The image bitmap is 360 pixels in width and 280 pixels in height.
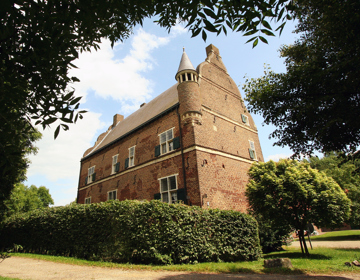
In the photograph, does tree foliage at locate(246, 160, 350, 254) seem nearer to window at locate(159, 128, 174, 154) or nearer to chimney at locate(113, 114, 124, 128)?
window at locate(159, 128, 174, 154)

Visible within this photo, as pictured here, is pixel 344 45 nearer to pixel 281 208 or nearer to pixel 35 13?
pixel 35 13

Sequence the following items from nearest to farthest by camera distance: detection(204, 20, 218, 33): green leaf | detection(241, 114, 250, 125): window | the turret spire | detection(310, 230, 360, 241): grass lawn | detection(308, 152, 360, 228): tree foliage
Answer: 1. detection(204, 20, 218, 33): green leaf
2. the turret spire
3. detection(241, 114, 250, 125): window
4. detection(310, 230, 360, 241): grass lawn
5. detection(308, 152, 360, 228): tree foliage

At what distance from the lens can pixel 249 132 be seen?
1894 centimetres

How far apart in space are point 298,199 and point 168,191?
7.56 metres

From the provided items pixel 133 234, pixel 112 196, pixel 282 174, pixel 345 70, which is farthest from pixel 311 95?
pixel 112 196

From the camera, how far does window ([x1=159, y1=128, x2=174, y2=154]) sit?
15086 mm

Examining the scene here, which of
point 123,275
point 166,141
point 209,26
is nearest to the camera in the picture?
point 209,26

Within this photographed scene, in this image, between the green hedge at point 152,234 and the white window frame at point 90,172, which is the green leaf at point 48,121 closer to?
the green hedge at point 152,234

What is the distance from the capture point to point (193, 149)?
13.2m

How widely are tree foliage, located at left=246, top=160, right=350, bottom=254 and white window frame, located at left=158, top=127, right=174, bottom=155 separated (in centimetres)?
605

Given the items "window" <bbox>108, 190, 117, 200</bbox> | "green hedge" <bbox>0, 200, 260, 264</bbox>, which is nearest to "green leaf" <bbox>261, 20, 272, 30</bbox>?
"green hedge" <bbox>0, 200, 260, 264</bbox>

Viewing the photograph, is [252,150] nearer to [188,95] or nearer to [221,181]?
[221,181]

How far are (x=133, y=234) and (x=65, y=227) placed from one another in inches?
210

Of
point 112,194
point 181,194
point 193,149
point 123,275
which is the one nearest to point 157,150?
point 193,149
